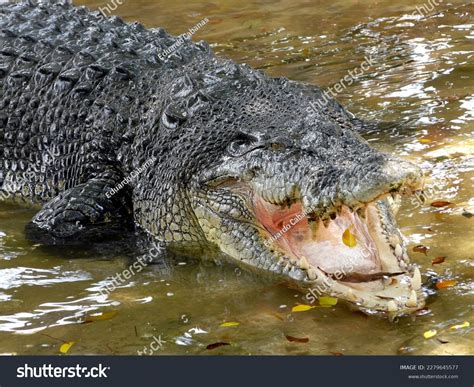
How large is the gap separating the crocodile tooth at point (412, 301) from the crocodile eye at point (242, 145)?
1.44 meters

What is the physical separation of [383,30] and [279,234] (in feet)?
20.5

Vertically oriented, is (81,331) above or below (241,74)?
below

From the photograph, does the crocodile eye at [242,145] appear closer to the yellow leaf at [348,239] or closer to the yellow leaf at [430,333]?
the yellow leaf at [348,239]

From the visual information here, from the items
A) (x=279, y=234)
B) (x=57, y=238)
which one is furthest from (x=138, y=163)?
(x=279, y=234)

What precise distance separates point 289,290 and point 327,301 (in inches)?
12.2

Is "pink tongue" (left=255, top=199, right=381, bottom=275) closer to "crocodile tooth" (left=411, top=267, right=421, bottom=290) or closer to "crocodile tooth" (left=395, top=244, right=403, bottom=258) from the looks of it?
"crocodile tooth" (left=395, top=244, right=403, bottom=258)

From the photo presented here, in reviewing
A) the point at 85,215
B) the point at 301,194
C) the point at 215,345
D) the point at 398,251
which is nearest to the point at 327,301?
the point at 398,251

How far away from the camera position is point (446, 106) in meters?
7.52

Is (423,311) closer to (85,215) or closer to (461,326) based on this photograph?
(461,326)

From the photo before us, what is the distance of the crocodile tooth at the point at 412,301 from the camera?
170 inches

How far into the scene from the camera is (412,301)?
4324 mm

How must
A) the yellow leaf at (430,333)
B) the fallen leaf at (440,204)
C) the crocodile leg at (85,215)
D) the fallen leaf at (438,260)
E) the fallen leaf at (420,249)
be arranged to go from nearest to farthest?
the yellow leaf at (430,333) → the fallen leaf at (438,260) → the fallen leaf at (420,249) → the fallen leaf at (440,204) → the crocodile leg at (85,215)

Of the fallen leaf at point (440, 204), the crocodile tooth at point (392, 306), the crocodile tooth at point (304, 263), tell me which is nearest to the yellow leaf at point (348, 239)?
the crocodile tooth at point (304, 263)
